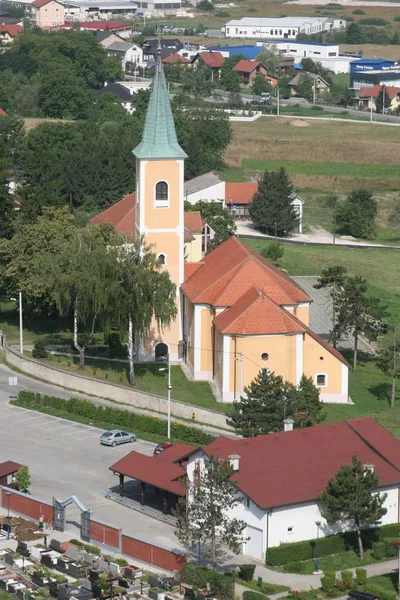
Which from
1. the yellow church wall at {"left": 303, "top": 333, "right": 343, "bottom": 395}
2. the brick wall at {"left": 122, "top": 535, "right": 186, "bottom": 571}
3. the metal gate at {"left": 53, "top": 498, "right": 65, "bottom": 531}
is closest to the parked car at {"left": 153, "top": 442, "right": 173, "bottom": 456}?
the metal gate at {"left": 53, "top": 498, "right": 65, "bottom": 531}

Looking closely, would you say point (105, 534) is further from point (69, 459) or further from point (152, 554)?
point (69, 459)

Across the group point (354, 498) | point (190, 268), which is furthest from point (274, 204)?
point (354, 498)

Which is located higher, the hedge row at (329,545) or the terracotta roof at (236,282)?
the terracotta roof at (236,282)

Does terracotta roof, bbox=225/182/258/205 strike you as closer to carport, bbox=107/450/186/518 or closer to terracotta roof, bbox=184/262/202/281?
terracotta roof, bbox=184/262/202/281

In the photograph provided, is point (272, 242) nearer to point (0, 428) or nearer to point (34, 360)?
point (34, 360)

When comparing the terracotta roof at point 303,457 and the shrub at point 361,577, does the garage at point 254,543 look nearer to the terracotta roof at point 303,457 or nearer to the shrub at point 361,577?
the terracotta roof at point 303,457

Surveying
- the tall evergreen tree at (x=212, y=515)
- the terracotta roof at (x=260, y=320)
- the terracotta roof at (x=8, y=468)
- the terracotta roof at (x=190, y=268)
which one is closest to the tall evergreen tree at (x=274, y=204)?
the terracotta roof at (x=190, y=268)

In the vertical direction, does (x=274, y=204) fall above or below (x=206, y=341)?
above
